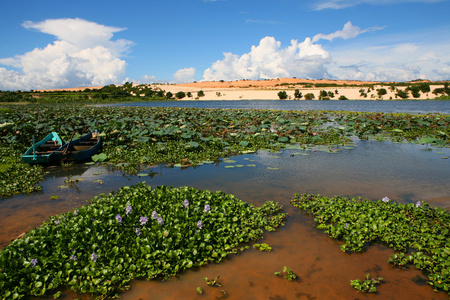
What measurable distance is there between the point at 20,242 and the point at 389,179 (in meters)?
8.81

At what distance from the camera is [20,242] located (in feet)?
13.3

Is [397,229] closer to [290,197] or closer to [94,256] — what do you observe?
Result: [290,197]

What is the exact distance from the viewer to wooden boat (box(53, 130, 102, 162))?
9734 mm

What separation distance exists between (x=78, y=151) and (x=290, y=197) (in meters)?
7.94

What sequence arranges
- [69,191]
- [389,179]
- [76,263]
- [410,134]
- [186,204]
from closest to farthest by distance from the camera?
[76,263] → [186,204] → [69,191] → [389,179] → [410,134]

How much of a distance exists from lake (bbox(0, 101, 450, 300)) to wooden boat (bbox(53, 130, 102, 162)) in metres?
0.45

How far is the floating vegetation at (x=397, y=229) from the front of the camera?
4.07 meters

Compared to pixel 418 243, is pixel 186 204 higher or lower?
higher

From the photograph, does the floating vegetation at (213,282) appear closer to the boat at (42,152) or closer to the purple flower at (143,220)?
the purple flower at (143,220)

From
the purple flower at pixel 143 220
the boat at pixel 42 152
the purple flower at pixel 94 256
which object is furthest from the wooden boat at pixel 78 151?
the purple flower at pixel 94 256

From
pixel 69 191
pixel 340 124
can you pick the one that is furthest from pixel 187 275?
pixel 340 124

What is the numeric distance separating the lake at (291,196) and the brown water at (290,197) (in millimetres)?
15

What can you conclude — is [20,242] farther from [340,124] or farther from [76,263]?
[340,124]

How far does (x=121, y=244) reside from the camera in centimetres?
427
